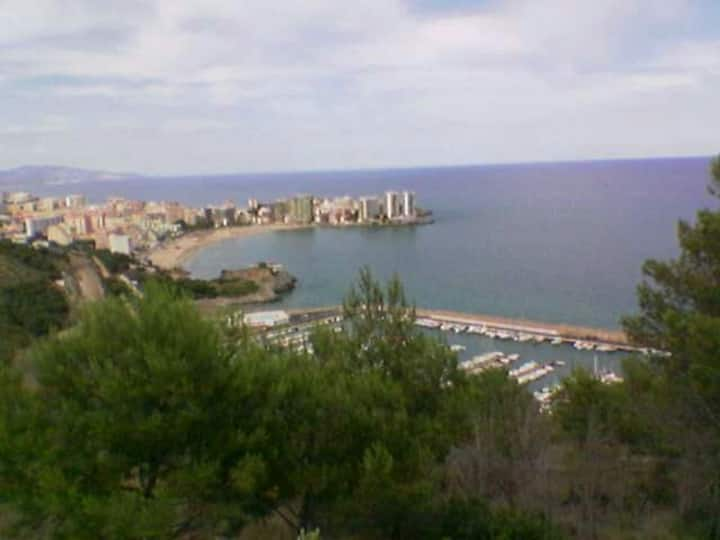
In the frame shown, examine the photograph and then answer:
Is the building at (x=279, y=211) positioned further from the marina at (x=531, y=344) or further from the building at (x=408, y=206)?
the marina at (x=531, y=344)

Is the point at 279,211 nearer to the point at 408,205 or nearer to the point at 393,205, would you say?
the point at 393,205

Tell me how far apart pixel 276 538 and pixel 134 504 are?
138cm

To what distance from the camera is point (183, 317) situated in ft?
13.0

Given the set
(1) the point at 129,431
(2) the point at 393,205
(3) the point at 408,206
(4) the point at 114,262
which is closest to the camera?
(1) the point at 129,431

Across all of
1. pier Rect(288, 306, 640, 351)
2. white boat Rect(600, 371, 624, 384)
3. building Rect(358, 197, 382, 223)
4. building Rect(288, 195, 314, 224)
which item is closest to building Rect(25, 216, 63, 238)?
building Rect(288, 195, 314, 224)

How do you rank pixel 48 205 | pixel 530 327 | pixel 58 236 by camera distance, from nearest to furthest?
pixel 530 327 → pixel 58 236 → pixel 48 205

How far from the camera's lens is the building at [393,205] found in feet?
210

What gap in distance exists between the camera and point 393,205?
6462cm

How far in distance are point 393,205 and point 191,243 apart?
19.6m

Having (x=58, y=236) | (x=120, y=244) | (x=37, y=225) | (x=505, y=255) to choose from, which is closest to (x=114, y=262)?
(x=120, y=244)

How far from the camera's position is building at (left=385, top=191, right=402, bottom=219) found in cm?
6412

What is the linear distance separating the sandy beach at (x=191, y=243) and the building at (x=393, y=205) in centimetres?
863

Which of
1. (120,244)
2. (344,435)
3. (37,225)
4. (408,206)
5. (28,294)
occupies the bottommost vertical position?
(120,244)

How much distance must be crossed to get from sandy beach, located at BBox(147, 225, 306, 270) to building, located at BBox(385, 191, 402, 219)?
863cm
